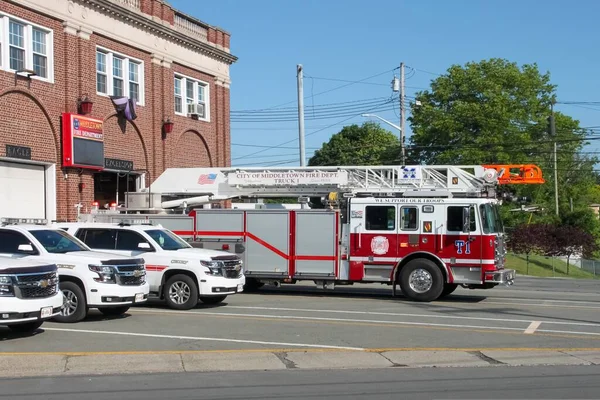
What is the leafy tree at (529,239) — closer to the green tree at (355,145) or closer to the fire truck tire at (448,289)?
the green tree at (355,145)

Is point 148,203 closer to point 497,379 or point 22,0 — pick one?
point 22,0

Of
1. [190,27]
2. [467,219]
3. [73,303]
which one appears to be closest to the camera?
[73,303]

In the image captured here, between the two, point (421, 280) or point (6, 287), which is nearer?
point (6, 287)

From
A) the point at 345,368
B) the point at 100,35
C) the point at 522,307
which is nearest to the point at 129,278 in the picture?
the point at 345,368

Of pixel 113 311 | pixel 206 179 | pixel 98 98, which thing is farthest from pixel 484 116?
pixel 113 311

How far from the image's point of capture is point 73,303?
579 inches

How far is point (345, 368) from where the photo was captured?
10.9 metres

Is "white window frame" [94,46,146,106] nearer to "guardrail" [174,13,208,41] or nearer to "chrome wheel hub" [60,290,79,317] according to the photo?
"guardrail" [174,13,208,41]

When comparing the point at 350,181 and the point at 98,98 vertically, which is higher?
the point at 98,98

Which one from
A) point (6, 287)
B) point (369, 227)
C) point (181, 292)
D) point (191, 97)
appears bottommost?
point (181, 292)

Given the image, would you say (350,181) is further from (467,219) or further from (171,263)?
(171,263)

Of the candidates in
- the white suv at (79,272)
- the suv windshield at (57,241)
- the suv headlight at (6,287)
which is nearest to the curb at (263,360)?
the suv headlight at (6,287)

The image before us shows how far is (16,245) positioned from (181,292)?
159 inches

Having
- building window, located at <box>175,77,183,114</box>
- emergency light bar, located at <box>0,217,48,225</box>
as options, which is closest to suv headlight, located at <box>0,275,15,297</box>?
emergency light bar, located at <box>0,217,48,225</box>
